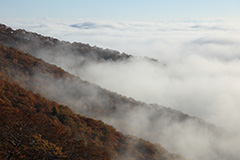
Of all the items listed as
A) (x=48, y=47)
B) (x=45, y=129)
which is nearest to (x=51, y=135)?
(x=45, y=129)

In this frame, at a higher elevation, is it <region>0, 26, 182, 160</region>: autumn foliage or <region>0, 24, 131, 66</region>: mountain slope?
<region>0, 24, 131, 66</region>: mountain slope

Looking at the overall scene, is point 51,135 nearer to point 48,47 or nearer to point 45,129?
point 45,129

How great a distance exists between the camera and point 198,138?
7875cm

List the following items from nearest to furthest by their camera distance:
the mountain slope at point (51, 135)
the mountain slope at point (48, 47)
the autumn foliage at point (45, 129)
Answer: the mountain slope at point (51, 135) < the autumn foliage at point (45, 129) < the mountain slope at point (48, 47)

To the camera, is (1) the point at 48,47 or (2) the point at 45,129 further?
(1) the point at 48,47

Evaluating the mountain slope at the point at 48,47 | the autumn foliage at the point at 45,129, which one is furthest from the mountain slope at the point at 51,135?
the mountain slope at the point at 48,47

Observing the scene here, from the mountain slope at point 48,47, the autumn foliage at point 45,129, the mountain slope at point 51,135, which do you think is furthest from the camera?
the mountain slope at point 48,47

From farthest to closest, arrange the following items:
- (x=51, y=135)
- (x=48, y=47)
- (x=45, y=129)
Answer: (x=48, y=47), (x=45, y=129), (x=51, y=135)

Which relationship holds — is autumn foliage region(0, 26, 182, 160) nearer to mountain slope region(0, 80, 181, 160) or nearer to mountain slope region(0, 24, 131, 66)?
mountain slope region(0, 80, 181, 160)

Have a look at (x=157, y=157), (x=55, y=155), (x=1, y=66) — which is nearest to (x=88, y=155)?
(x=55, y=155)

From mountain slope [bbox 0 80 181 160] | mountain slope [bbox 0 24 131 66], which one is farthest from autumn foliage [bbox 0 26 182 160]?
mountain slope [bbox 0 24 131 66]

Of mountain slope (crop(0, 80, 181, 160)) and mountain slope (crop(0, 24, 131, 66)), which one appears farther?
mountain slope (crop(0, 24, 131, 66))

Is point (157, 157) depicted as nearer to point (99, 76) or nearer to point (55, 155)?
point (55, 155)

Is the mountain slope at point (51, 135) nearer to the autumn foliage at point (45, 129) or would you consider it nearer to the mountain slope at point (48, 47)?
the autumn foliage at point (45, 129)
